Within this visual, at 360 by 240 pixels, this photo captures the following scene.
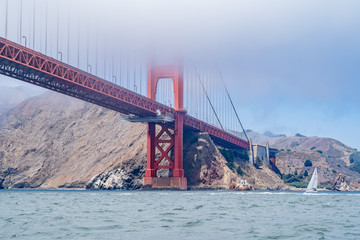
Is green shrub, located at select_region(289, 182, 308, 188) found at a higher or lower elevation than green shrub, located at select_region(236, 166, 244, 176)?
lower

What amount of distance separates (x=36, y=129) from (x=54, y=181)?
20.7 meters

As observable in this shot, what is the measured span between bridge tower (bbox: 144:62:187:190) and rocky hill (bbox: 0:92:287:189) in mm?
4563

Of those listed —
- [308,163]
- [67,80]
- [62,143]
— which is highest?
[67,80]

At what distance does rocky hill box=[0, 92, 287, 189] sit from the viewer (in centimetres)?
8975

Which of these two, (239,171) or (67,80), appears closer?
(67,80)

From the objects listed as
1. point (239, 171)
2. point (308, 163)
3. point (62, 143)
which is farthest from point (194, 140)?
point (308, 163)

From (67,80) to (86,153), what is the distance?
4804cm

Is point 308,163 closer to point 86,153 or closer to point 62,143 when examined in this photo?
point 86,153

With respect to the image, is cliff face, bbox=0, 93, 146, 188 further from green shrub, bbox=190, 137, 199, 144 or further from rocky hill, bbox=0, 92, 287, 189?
green shrub, bbox=190, 137, 199, 144

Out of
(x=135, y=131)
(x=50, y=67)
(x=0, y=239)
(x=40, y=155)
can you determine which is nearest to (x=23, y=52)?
(x=50, y=67)

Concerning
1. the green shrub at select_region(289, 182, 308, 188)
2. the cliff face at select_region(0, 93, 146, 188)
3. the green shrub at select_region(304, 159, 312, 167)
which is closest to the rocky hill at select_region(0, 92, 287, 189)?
the cliff face at select_region(0, 93, 146, 188)

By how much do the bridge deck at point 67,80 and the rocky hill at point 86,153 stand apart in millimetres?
13621

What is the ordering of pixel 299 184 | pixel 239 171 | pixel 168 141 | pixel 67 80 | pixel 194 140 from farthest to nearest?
pixel 299 184 → pixel 239 171 → pixel 194 140 → pixel 168 141 → pixel 67 80

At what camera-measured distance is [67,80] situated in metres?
56.2
